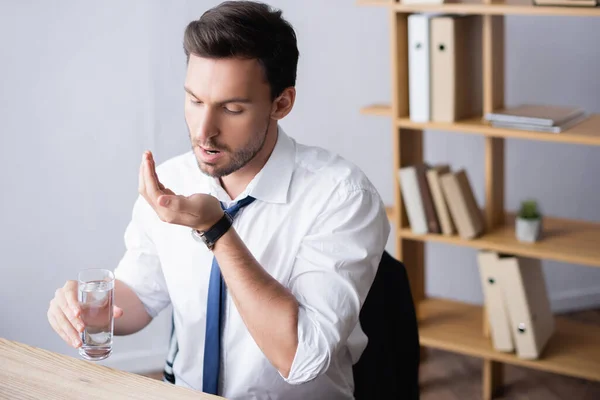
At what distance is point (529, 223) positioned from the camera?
9.87 ft

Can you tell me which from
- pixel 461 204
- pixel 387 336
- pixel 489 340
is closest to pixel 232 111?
pixel 387 336

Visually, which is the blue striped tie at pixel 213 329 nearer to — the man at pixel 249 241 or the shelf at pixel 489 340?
the man at pixel 249 241

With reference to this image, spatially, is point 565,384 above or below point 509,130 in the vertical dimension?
below

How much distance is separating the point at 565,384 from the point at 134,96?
1.98m

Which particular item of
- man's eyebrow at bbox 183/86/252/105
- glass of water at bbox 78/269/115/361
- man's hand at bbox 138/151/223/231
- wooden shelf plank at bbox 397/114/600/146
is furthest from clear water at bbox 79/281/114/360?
wooden shelf plank at bbox 397/114/600/146

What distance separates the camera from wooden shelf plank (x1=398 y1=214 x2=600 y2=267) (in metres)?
2.90

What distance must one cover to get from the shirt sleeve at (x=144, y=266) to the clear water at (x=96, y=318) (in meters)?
0.33

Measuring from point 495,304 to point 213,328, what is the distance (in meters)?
1.56

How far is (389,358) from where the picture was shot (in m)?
1.87

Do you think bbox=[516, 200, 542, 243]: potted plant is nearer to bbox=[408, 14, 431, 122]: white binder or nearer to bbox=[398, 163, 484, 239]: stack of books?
bbox=[398, 163, 484, 239]: stack of books

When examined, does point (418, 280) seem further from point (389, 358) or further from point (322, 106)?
point (389, 358)

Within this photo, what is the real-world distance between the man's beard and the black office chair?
36 cm

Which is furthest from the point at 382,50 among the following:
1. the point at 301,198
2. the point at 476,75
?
the point at 301,198

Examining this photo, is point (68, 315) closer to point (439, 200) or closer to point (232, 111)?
point (232, 111)
